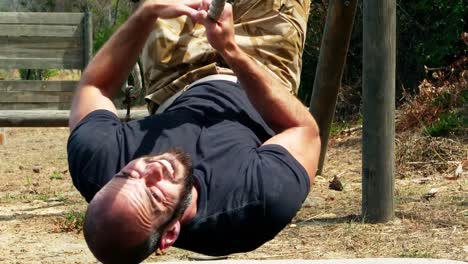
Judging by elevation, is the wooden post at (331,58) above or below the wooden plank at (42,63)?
above

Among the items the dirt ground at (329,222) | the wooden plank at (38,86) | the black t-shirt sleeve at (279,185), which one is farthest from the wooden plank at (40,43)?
the black t-shirt sleeve at (279,185)

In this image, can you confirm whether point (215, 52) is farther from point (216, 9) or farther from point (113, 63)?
point (216, 9)

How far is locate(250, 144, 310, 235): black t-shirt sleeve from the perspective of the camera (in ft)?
10.6

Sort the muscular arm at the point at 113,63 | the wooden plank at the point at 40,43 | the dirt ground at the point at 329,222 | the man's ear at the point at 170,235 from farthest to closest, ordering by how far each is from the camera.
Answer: the wooden plank at the point at 40,43, the dirt ground at the point at 329,222, the muscular arm at the point at 113,63, the man's ear at the point at 170,235

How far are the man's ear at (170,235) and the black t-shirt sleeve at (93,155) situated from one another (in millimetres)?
270

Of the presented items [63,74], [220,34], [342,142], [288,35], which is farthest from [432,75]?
[63,74]

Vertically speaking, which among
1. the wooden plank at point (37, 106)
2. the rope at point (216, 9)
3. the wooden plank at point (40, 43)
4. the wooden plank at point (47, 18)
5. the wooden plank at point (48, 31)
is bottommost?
the wooden plank at point (37, 106)

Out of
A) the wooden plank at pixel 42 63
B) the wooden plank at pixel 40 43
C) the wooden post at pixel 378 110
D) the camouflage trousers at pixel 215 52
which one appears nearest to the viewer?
the camouflage trousers at pixel 215 52

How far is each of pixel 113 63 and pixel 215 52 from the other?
0.46 m

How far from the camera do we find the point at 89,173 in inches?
129

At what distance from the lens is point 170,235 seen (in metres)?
3.19

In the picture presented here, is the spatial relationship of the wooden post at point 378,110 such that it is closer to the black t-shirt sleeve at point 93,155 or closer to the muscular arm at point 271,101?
the muscular arm at point 271,101

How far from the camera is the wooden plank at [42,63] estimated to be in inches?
415

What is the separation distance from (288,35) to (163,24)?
51 cm
